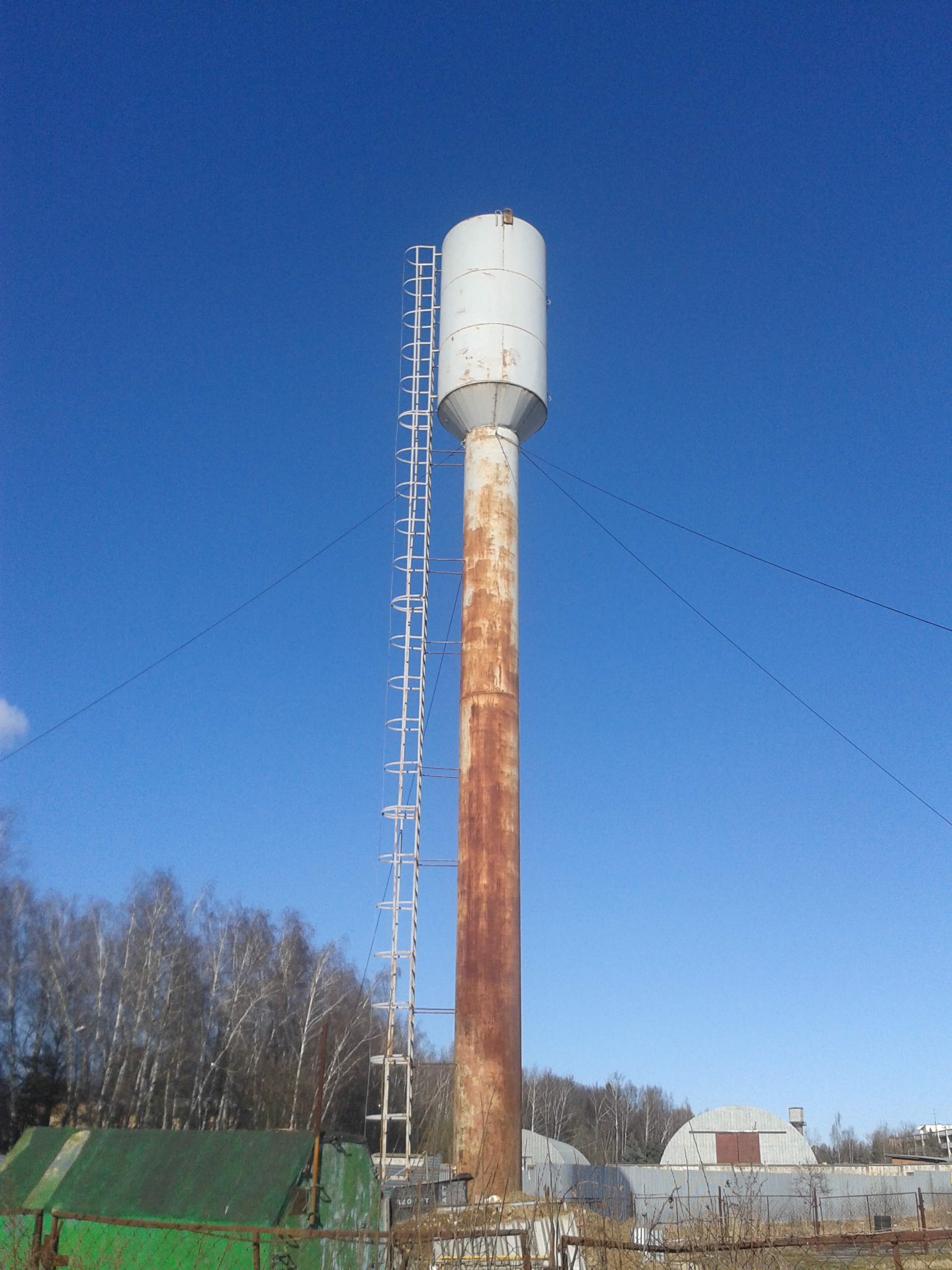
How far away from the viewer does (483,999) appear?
1639cm

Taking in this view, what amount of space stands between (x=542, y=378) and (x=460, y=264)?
2901mm

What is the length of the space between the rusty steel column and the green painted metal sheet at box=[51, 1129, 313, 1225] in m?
5.05

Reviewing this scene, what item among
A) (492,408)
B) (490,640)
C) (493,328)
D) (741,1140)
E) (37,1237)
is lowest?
(741,1140)

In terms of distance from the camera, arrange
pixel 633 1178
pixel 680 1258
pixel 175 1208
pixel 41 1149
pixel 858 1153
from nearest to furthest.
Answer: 1. pixel 680 1258
2. pixel 175 1208
3. pixel 41 1149
4. pixel 633 1178
5. pixel 858 1153

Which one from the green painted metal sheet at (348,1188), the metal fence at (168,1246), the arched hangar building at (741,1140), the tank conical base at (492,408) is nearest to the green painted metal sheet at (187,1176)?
the metal fence at (168,1246)

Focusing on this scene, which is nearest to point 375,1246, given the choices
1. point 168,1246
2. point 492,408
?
point 168,1246

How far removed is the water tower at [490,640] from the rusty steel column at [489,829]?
22mm

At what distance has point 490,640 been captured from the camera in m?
18.3

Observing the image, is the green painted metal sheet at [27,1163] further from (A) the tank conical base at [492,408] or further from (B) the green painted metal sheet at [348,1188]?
(A) the tank conical base at [492,408]

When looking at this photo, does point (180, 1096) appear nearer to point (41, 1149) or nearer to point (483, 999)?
point (483, 999)

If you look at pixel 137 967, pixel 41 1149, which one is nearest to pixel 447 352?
pixel 41 1149

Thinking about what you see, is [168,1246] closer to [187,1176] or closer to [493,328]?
[187,1176]

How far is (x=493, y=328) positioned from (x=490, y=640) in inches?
238

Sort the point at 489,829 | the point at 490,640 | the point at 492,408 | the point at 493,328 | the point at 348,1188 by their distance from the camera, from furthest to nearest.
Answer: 1. the point at 493,328
2. the point at 492,408
3. the point at 490,640
4. the point at 489,829
5. the point at 348,1188
